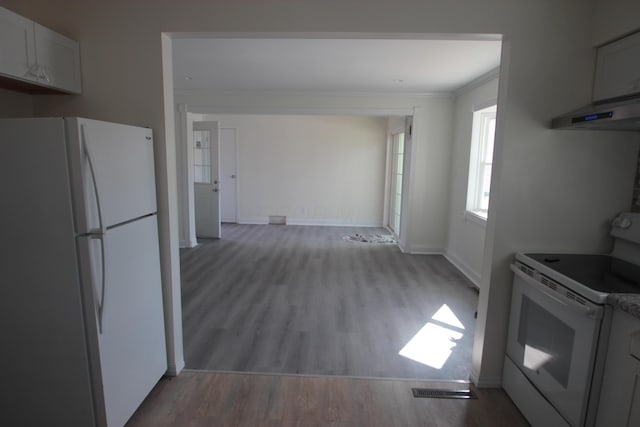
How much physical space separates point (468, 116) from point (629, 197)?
2866mm

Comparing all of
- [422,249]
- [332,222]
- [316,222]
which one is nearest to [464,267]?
[422,249]

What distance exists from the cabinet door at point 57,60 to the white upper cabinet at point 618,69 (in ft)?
10.0

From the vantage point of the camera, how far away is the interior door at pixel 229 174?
7.70m

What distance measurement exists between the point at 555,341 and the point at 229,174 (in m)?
7.01

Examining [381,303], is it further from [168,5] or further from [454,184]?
[168,5]

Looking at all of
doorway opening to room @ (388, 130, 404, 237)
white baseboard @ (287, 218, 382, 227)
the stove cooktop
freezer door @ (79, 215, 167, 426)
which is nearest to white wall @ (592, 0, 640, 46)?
the stove cooktop

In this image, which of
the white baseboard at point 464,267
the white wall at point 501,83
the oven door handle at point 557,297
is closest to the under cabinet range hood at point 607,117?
the white wall at point 501,83

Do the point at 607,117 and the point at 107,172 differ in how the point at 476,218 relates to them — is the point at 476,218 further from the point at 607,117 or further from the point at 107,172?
the point at 107,172

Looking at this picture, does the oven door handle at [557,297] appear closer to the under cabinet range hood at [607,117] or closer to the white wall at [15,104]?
the under cabinet range hood at [607,117]

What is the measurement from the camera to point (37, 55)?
1.83m

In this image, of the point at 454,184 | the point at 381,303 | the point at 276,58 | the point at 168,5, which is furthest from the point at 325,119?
the point at 168,5

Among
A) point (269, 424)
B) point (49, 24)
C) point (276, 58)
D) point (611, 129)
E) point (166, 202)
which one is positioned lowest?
point (269, 424)

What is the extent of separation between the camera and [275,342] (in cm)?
283

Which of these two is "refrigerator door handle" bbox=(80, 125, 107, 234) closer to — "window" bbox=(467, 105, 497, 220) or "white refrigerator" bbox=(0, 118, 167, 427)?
"white refrigerator" bbox=(0, 118, 167, 427)
